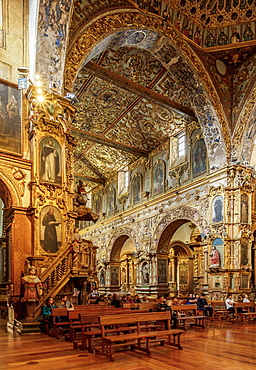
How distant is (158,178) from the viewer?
20.4m

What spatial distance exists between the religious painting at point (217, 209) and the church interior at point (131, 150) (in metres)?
0.07

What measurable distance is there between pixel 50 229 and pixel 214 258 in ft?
24.9

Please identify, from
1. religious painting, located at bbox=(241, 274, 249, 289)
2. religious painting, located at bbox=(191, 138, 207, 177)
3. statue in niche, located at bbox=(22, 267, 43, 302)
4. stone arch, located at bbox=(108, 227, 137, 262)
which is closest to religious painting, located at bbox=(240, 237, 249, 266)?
religious painting, located at bbox=(241, 274, 249, 289)

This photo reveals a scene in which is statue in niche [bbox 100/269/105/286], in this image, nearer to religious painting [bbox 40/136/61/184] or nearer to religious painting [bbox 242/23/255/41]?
religious painting [bbox 40/136/61/184]

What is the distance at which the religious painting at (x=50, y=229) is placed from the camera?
9773 millimetres

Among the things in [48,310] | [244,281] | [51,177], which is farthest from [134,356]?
[244,281]

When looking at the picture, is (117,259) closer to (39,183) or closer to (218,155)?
(218,155)

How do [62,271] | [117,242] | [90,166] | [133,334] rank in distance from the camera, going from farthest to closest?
[90,166], [117,242], [62,271], [133,334]

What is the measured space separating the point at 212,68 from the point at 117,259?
582 inches

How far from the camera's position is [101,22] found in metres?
11.5

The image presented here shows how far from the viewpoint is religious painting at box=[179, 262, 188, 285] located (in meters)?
22.7

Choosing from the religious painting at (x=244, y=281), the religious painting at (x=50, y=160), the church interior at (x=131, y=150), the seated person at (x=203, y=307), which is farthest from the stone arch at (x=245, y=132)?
the religious painting at (x=50, y=160)

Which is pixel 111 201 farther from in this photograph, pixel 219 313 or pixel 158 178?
pixel 219 313

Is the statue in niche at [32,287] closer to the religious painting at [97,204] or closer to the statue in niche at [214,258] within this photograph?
the statue in niche at [214,258]
